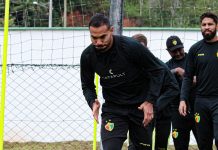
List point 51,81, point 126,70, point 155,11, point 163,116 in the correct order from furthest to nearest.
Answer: point 155,11, point 51,81, point 163,116, point 126,70

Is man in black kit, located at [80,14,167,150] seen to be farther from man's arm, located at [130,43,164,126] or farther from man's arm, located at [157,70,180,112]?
man's arm, located at [157,70,180,112]

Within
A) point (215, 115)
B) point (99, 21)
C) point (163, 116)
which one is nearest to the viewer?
point (99, 21)

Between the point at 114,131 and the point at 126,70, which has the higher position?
the point at 126,70

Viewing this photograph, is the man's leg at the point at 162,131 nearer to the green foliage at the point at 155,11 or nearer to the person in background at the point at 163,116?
the person in background at the point at 163,116

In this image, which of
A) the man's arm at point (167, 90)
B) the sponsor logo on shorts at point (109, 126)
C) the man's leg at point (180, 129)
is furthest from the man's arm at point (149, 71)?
the man's leg at point (180, 129)

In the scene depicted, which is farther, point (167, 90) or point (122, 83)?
point (167, 90)

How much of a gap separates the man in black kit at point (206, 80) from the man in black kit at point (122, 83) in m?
1.21

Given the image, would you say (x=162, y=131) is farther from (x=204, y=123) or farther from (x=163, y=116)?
(x=204, y=123)

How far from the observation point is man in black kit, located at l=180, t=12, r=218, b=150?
6.15 m

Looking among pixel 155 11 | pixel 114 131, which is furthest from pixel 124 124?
pixel 155 11

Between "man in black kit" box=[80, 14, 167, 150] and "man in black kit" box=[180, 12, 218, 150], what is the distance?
3.98ft

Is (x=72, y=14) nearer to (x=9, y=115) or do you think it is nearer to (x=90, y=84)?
(x=9, y=115)

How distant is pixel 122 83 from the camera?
5102 millimetres

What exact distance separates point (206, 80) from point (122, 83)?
1519mm
